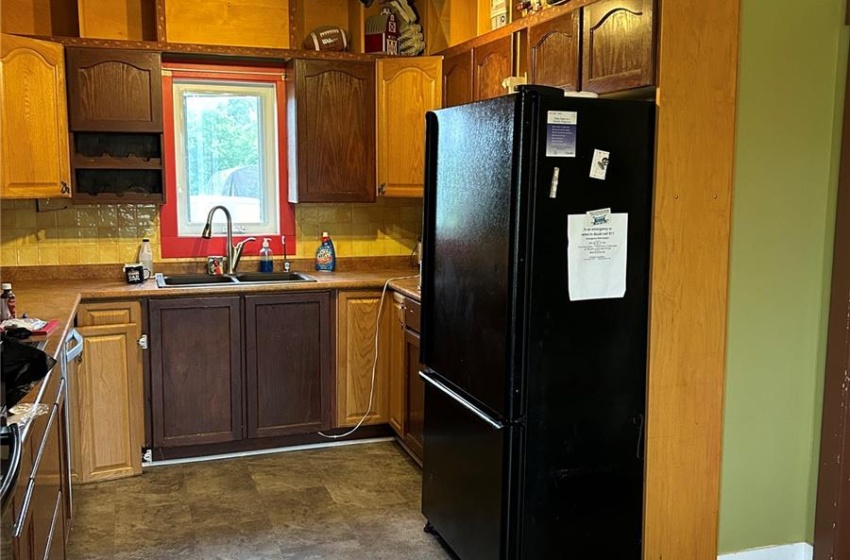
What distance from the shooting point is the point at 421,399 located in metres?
3.59

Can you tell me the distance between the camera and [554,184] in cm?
230

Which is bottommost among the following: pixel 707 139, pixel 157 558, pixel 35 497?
pixel 157 558

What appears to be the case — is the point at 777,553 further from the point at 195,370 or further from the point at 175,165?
the point at 175,165

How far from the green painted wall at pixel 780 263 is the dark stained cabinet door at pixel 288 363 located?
2.02m

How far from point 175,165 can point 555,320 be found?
259 cm

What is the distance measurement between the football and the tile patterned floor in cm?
209

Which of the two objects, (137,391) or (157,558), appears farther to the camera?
(137,391)

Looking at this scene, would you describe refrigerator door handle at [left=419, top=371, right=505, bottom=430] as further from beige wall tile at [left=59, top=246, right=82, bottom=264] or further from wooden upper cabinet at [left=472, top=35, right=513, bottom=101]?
beige wall tile at [left=59, top=246, right=82, bottom=264]

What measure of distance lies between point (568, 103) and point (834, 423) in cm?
142

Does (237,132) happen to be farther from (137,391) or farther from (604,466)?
(604,466)

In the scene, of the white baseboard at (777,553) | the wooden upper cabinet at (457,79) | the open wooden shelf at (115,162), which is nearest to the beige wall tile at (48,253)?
the open wooden shelf at (115,162)

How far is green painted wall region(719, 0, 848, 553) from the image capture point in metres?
2.54

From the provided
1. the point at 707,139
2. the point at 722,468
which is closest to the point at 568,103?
the point at 707,139

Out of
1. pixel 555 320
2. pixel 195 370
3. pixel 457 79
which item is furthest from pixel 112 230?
pixel 555 320
